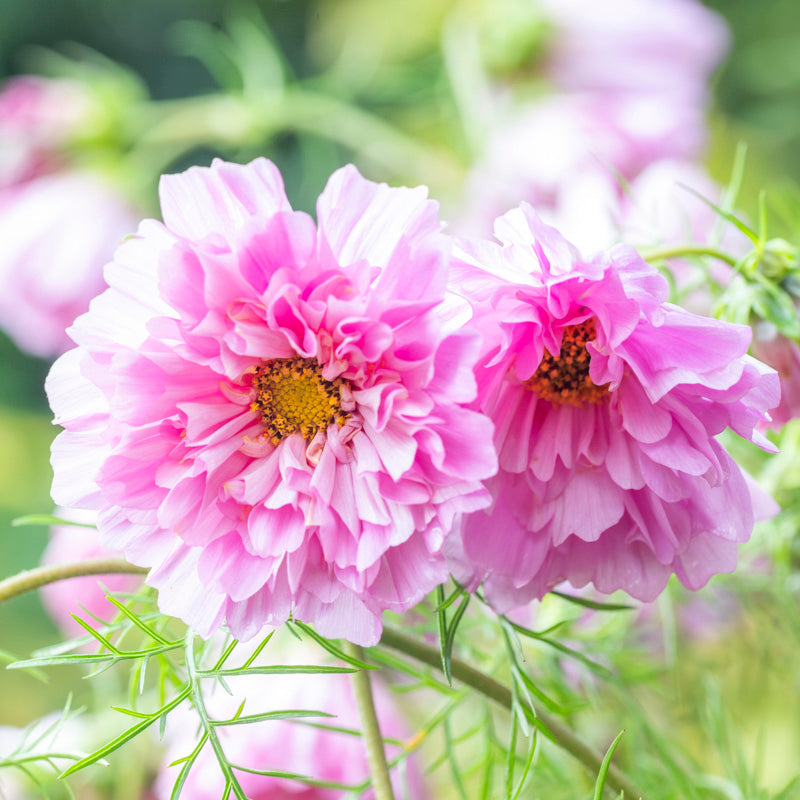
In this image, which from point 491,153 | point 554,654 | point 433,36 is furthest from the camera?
point 433,36

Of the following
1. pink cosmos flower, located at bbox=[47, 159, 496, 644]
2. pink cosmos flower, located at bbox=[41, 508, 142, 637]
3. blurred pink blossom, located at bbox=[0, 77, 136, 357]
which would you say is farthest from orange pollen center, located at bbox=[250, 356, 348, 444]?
blurred pink blossom, located at bbox=[0, 77, 136, 357]

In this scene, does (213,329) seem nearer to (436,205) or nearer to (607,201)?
(436,205)

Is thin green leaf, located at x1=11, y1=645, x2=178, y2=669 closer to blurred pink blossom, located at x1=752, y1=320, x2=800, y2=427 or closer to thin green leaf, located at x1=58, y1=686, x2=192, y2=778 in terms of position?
thin green leaf, located at x1=58, y1=686, x2=192, y2=778

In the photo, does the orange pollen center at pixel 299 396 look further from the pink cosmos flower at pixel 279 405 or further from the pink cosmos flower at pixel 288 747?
the pink cosmos flower at pixel 288 747

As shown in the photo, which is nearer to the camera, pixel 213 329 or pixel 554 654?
pixel 213 329

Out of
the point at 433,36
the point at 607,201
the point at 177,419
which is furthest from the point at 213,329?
the point at 433,36

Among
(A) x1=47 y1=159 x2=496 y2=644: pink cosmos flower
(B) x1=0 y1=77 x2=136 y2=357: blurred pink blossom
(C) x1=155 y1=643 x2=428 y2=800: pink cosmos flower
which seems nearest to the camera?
(A) x1=47 y1=159 x2=496 y2=644: pink cosmos flower
